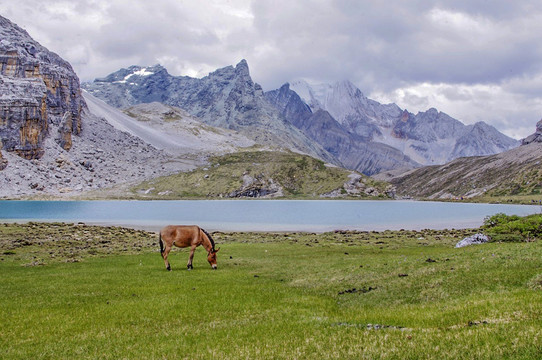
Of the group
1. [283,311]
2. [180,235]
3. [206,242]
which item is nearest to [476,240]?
[206,242]

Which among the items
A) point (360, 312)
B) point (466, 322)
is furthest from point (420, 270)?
point (466, 322)

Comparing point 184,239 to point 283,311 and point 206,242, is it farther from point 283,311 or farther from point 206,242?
point 283,311

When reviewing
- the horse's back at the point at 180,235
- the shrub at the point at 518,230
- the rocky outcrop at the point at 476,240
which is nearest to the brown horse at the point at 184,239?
the horse's back at the point at 180,235

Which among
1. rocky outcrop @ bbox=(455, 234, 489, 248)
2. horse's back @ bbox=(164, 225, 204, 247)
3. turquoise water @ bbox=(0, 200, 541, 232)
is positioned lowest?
turquoise water @ bbox=(0, 200, 541, 232)

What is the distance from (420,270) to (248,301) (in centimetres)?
1060

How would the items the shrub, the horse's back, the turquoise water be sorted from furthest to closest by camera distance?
the turquoise water < the shrub < the horse's back

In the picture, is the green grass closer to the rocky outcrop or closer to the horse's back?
the horse's back

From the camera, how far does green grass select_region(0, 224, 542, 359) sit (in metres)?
11.6

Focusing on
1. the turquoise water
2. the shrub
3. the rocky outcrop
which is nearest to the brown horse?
the rocky outcrop

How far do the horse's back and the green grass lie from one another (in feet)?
7.73

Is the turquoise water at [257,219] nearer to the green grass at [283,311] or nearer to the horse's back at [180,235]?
the horse's back at [180,235]

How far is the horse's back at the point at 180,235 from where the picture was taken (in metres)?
32.3

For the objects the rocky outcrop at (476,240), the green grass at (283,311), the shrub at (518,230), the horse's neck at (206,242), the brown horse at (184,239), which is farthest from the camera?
the rocky outcrop at (476,240)

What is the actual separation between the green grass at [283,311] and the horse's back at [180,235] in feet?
7.73
